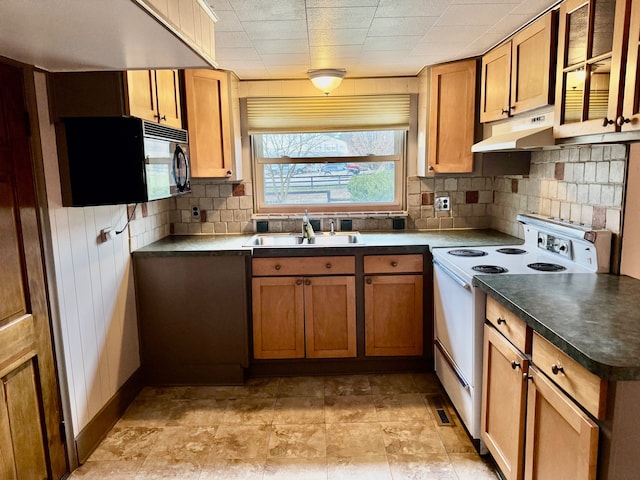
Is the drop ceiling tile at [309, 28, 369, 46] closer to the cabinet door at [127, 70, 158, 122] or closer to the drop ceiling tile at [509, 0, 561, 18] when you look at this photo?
the drop ceiling tile at [509, 0, 561, 18]

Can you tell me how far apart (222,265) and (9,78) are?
149 cm

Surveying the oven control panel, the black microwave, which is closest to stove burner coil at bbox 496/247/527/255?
the oven control panel

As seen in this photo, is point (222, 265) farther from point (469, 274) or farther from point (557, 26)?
point (557, 26)

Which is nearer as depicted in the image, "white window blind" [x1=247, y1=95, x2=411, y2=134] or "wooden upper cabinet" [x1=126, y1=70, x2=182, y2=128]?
"wooden upper cabinet" [x1=126, y1=70, x2=182, y2=128]

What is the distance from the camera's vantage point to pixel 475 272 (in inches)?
85.2

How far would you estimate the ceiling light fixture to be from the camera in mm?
3057

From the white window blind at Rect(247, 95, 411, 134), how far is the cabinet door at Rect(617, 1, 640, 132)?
1919 millimetres

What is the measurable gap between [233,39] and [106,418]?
2.16 metres

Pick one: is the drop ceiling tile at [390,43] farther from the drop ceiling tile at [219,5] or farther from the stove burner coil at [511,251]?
the stove burner coil at [511,251]

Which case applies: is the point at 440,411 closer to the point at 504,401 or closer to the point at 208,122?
the point at 504,401

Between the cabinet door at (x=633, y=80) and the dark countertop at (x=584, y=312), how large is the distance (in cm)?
64

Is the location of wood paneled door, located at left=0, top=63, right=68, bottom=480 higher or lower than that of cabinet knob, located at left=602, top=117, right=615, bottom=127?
lower

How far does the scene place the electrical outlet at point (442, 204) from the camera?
349cm

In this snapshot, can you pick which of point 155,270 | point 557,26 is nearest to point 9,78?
point 155,270
